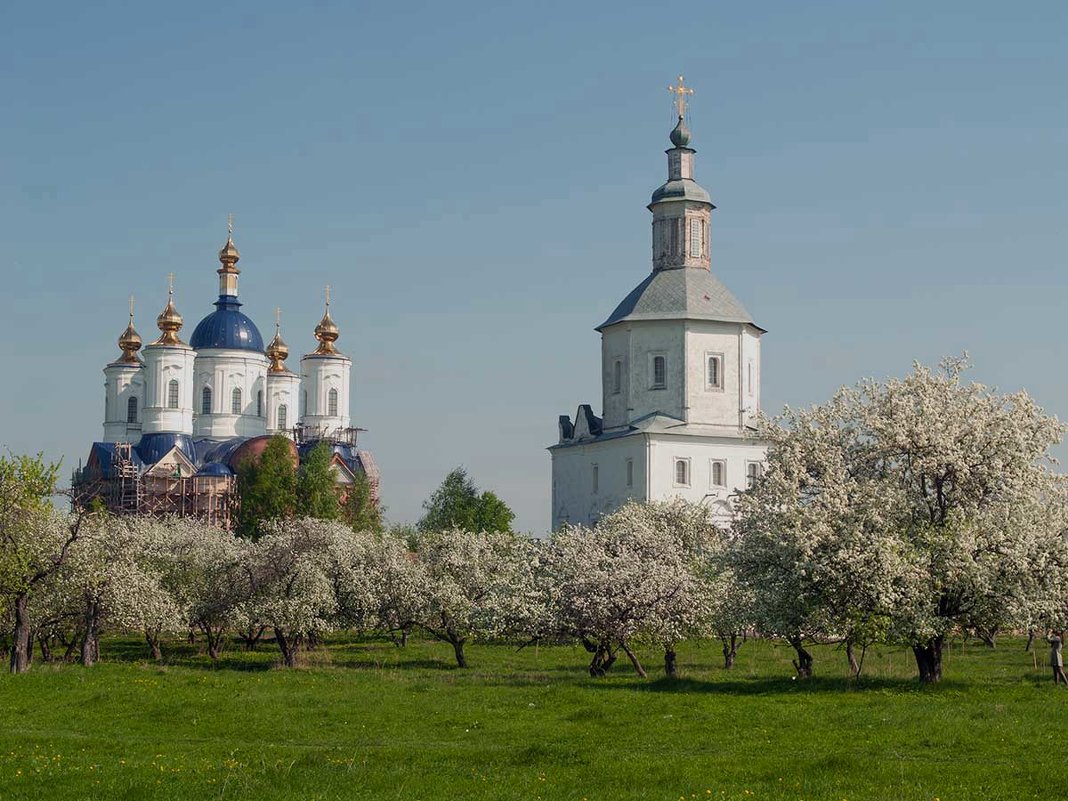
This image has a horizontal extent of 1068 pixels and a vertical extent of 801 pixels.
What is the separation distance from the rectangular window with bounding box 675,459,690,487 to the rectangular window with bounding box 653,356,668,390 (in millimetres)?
3747

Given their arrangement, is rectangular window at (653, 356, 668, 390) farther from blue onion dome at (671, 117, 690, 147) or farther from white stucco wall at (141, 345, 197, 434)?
white stucco wall at (141, 345, 197, 434)

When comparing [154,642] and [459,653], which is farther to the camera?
[154,642]

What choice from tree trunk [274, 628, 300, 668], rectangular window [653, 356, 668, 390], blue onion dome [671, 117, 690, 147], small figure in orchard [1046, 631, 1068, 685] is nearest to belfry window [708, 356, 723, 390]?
rectangular window [653, 356, 668, 390]

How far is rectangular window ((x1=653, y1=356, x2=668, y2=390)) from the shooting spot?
225 ft

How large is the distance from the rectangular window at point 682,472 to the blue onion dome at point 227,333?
4493 centimetres

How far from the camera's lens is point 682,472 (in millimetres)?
66812

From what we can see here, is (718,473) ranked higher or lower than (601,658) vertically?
higher

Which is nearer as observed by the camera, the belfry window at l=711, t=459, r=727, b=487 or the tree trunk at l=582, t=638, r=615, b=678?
the tree trunk at l=582, t=638, r=615, b=678

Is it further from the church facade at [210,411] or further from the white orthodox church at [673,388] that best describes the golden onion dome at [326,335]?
the white orthodox church at [673,388]

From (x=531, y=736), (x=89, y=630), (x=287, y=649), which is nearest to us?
(x=531, y=736)

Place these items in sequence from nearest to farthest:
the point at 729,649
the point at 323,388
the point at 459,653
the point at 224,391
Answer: the point at 729,649, the point at 459,653, the point at 224,391, the point at 323,388

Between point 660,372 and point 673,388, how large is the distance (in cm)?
100

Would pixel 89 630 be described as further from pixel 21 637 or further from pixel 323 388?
pixel 323 388

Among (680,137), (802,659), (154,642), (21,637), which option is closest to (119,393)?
(680,137)
